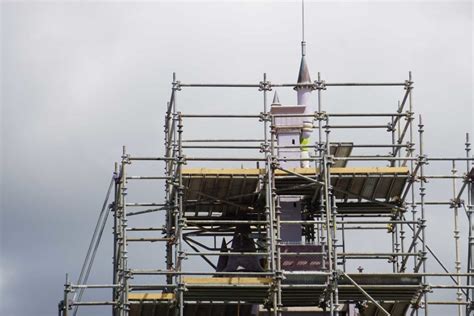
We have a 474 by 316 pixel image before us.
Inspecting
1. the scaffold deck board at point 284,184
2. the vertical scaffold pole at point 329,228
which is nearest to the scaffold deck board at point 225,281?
the vertical scaffold pole at point 329,228

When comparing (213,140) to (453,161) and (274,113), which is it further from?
(453,161)

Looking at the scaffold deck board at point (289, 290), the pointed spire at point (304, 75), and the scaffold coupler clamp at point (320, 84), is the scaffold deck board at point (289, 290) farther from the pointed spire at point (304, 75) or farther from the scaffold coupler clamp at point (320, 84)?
the pointed spire at point (304, 75)

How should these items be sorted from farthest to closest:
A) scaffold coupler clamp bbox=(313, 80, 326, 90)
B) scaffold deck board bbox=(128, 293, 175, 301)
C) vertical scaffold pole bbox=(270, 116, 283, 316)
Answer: scaffold coupler clamp bbox=(313, 80, 326, 90)
scaffold deck board bbox=(128, 293, 175, 301)
vertical scaffold pole bbox=(270, 116, 283, 316)

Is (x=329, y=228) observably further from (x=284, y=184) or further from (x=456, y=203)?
(x=456, y=203)

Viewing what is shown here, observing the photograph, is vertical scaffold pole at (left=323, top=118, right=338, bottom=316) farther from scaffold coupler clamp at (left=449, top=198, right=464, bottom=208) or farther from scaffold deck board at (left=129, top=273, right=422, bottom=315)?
scaffold coupler clamp at (left=449, top=198, right=464, bottom=208)

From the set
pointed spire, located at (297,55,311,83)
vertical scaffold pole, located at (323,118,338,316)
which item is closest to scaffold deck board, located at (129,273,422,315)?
vertical scaffold pole, located at (323,118,338,316)

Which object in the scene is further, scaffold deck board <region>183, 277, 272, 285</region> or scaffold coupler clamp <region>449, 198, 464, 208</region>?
scaffold coupler clamp <region>449, 198, 464, 208</region>

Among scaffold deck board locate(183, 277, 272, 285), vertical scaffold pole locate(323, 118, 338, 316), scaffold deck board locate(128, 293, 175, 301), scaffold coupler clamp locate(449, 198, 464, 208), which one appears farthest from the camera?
scaffold coupler clamp locate(449, 198, 464, 208)

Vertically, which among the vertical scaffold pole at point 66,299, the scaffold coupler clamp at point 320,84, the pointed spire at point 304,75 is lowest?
the vertical scaffold pole at point 66,299

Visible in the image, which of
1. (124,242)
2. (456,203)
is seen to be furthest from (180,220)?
(456,203)

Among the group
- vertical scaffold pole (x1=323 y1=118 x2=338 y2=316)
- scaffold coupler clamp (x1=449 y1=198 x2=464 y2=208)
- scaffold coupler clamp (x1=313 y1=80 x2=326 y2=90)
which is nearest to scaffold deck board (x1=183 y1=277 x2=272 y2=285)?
vertical scaffold pole (x1=323 y1=118 x2=338 y2=316)

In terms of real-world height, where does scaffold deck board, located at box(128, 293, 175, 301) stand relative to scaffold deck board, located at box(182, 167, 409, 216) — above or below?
below

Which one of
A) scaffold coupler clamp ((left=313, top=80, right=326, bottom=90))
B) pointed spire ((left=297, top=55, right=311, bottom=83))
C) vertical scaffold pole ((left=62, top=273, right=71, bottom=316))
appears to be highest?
pointed spire ((left=297, top=55, right=311, bottom=83))

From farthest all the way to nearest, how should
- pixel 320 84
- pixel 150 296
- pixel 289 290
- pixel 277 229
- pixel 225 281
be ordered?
pixel 320 84 → pixel 277 229 → pixel 150 296 → pixel 289 290 → pixel 225 281
